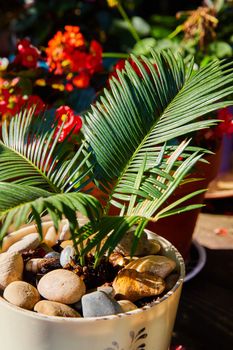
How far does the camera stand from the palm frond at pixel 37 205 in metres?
0.84

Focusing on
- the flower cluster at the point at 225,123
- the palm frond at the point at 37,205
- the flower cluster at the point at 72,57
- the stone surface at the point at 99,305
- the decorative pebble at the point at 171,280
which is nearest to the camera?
the palm frond at the point at 37,205

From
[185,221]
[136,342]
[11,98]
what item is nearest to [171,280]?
[136,342]

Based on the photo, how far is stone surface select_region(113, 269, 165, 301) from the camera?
3.39 feet

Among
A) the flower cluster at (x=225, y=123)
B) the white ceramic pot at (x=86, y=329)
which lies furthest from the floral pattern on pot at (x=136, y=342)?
the flower cluster at (x=225, y=123)

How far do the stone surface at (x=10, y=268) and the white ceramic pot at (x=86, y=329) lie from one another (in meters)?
0.07

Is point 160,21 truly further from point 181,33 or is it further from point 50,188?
point 50,188

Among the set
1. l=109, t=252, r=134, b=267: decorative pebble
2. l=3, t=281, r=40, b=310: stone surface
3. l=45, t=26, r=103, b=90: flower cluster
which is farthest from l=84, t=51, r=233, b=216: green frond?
l=45, t=26, r=103, b=90: flower cluster

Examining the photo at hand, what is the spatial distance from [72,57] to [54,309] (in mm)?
931

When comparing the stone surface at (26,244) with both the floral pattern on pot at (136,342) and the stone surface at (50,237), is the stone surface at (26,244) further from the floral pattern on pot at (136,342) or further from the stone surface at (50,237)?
the floral pattern on pot at (136,342)

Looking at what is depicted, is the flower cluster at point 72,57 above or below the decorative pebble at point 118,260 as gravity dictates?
above

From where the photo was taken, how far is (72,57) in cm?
169

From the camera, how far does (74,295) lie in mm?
1006

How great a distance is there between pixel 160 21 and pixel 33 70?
3.62 ft

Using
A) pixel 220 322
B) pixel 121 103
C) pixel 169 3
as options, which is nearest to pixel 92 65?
pixel 121 103
